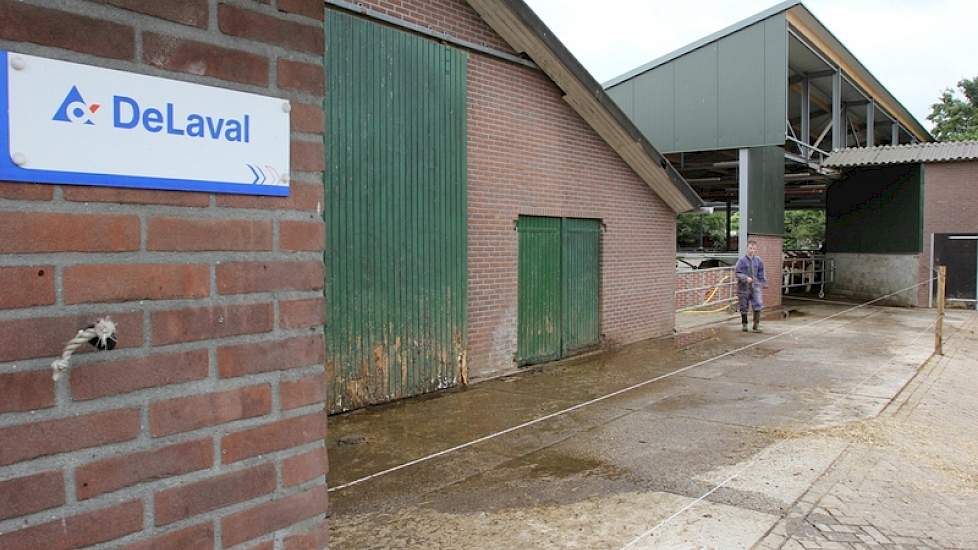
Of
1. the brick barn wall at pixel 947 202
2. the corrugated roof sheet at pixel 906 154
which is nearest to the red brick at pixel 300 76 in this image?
the corrugated roof sheet at pixel 906 154

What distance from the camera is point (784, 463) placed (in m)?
5.75

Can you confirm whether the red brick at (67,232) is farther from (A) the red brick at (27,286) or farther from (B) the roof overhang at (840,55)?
(B) the roof overhang at (840,55)

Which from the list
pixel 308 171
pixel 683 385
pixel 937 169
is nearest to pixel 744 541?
pixel 308 171

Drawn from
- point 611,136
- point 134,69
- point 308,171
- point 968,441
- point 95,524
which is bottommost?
point 968,441

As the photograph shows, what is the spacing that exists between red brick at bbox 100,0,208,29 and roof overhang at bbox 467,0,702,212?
8.17 m

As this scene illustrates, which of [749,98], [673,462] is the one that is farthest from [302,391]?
[749,98]

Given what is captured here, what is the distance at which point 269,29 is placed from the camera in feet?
5.40

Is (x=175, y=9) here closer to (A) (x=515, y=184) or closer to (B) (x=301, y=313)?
(B) (x=301, y=313)

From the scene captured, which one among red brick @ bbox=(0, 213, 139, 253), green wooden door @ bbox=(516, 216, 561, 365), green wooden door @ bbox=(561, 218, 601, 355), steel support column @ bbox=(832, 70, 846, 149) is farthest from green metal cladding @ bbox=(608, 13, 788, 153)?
red brick @ bbox=(0, 213, 139, 253)

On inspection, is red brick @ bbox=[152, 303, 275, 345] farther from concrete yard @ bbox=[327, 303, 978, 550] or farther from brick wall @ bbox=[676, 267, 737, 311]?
brick wall @ bbox=[676, 267, 737, 311]

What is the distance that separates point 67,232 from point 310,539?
931 millimetres

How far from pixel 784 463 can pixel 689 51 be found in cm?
1550

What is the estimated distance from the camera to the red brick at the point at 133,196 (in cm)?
136

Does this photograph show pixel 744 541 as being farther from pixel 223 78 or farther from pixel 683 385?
pixel 683 385
